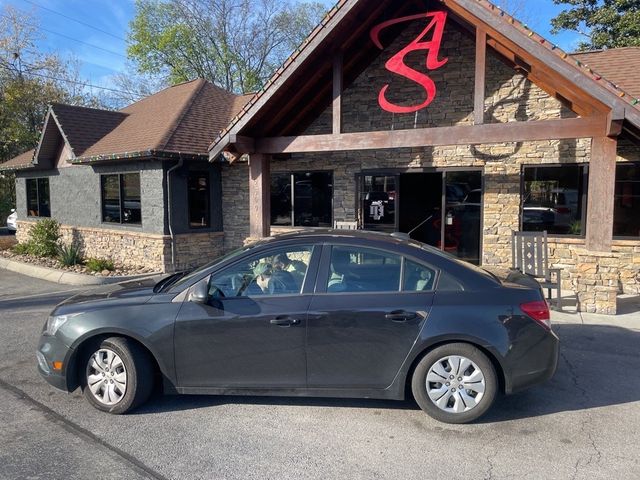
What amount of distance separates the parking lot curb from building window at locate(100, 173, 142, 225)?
2.14 m

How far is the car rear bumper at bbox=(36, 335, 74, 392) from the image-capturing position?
13.7ft

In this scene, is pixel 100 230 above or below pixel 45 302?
above

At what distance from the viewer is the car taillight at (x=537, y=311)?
3943 mm

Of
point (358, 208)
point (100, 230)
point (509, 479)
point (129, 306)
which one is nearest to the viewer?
point (509, 479)

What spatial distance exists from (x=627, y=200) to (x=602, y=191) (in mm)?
2315

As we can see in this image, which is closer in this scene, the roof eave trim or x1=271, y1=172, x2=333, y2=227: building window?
the roof eave trim

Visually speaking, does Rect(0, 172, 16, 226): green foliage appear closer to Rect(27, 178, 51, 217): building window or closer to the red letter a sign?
Rect(27, 178, 51, 217): building window

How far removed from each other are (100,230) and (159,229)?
283cm

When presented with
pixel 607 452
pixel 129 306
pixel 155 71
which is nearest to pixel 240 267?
pixel 129 306

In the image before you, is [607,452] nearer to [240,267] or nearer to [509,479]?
[509,479]

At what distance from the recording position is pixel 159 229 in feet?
38.3

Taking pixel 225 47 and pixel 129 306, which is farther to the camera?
pixel 225 47

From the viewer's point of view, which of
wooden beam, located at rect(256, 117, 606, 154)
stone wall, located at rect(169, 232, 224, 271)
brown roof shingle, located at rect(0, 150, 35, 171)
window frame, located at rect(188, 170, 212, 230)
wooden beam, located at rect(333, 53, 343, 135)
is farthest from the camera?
brown roof shingle, located at rect(0, 150, 35, 171)

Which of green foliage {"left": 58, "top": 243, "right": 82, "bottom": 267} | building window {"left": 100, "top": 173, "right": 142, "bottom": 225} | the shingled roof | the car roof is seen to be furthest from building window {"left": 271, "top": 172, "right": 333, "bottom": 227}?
the car roof
